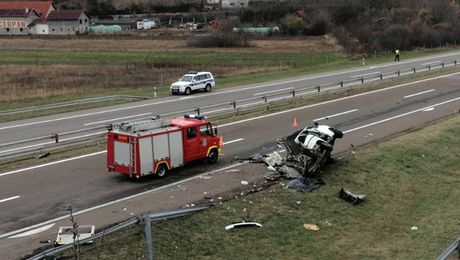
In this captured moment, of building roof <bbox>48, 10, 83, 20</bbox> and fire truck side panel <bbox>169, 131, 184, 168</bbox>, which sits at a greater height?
building roof <bbox>48, 10, 83, 20</bbox>

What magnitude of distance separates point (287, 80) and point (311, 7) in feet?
324

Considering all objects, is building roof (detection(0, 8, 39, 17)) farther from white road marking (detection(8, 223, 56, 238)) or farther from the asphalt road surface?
white road marking (detection(8, 223, 56, 238))

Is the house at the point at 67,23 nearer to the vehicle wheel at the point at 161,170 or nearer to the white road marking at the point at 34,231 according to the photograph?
the vehicle wheel at the point at 161,170

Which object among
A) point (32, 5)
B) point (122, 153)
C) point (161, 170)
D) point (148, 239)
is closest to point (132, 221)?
point (148, 239)

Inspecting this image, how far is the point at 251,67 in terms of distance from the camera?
6288 centimetres

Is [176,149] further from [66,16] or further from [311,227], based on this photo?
[66,16]

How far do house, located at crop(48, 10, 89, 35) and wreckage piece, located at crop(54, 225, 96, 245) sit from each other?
5520 inches

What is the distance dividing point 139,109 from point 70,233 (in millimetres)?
23380

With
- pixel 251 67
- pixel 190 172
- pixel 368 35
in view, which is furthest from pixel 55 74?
pixel 368 35

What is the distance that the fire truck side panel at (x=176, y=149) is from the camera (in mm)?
Answer: 19459

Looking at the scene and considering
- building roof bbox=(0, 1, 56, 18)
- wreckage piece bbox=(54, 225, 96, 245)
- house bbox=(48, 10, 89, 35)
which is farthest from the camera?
building roof bbox=(0, 1, 56, 18)

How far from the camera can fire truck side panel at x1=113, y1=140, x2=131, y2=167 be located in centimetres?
1852

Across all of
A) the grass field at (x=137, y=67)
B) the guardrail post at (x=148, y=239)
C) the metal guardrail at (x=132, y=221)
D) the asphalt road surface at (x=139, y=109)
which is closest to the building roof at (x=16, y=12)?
the grass field at (x=137, y=67)

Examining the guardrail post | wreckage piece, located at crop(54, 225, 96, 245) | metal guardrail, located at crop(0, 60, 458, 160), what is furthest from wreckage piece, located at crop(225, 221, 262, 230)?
metal guardrail, located at crop(0, 60, 458, 160)
